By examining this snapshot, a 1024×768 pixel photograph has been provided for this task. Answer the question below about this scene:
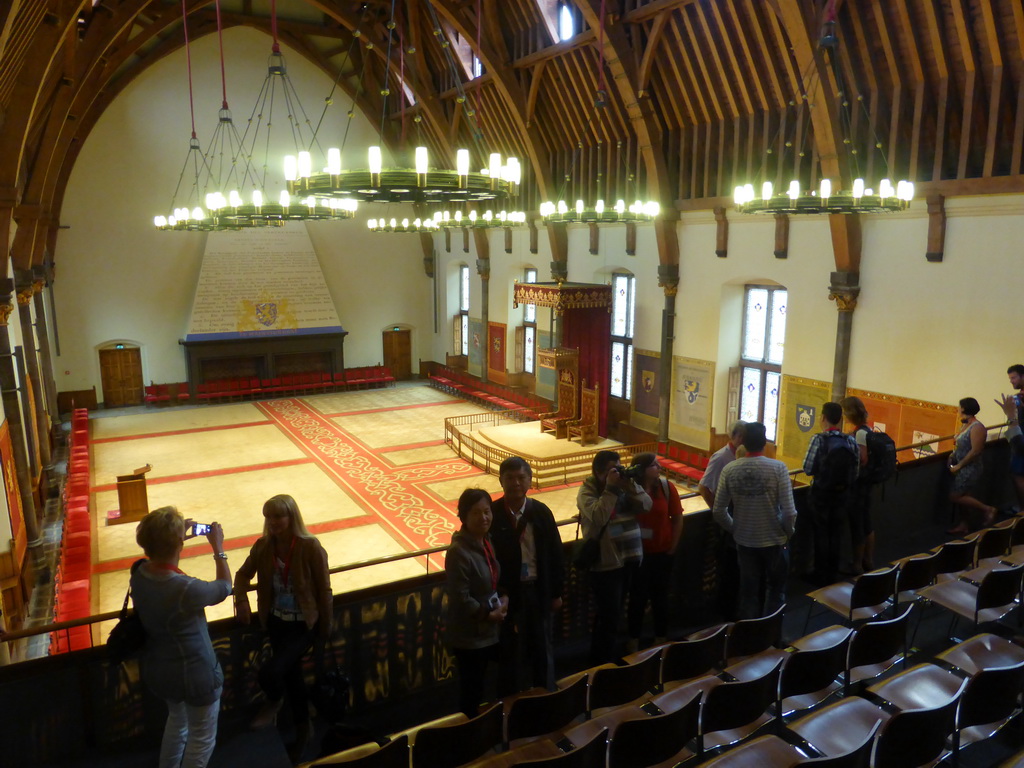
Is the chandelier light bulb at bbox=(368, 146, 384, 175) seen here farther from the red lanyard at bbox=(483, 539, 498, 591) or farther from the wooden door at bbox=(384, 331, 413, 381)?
the wooden door at bbox=(384, 331, 413, 381)

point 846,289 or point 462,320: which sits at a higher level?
point 846,289

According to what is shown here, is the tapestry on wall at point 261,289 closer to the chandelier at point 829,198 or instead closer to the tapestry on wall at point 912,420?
the tapestry on wall at point 912,420

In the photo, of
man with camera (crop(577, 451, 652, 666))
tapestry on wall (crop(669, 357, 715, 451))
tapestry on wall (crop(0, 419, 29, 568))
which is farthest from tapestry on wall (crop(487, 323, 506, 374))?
man with camera (crop(577, 451, 652, 666))

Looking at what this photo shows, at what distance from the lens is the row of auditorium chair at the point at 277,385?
18406 millimetres

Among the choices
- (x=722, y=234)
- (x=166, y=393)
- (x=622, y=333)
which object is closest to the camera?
(x=722, y=234)

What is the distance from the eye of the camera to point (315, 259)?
19.8m

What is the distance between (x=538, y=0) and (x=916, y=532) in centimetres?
1020

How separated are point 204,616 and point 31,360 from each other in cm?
1170

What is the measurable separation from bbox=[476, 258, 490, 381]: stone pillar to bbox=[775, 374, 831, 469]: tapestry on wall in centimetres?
938

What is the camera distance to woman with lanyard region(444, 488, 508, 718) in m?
3.49

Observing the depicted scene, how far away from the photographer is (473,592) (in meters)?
3.56

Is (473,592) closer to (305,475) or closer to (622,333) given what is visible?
(305,475)

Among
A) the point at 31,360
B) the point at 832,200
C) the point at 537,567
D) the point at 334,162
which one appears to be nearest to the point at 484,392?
the point at 31,360

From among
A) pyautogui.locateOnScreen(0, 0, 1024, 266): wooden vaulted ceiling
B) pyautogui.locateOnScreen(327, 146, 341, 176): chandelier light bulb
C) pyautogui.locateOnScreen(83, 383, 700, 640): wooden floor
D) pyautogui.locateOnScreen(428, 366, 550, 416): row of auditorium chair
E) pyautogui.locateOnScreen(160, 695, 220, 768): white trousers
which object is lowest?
pyautogui.locateOnScreen(83, 383, 700, 640): wooden floor
